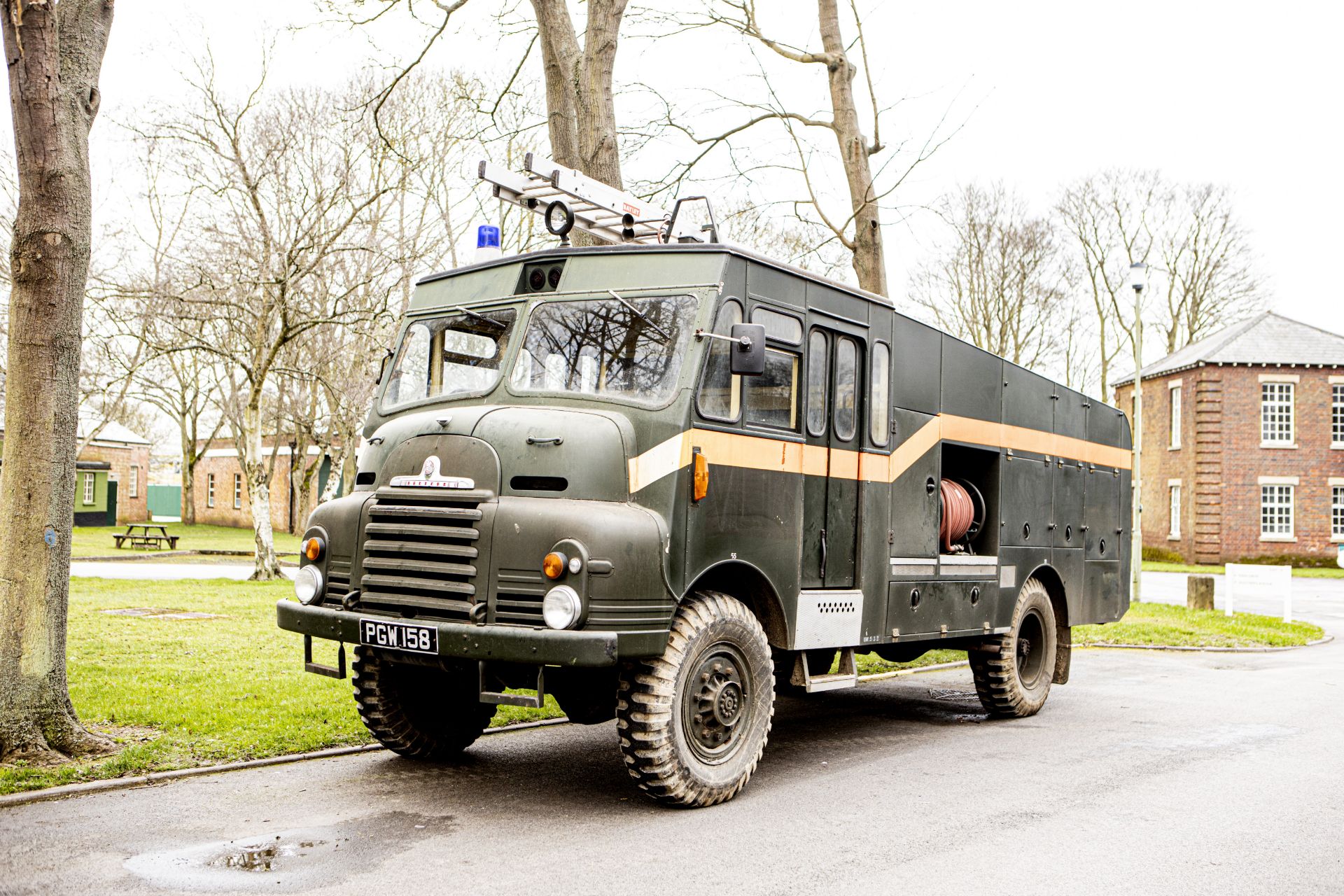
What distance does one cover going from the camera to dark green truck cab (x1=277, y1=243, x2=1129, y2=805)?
5988 millimetres

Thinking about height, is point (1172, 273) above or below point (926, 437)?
above

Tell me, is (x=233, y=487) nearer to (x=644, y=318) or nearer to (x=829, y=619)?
(x=829, y=619)

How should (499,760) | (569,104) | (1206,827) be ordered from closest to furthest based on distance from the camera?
(1206,827)
(499,760)
(569,104)

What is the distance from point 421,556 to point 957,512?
4.73m

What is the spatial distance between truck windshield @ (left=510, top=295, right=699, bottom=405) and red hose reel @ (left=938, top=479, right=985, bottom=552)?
10.5 feet

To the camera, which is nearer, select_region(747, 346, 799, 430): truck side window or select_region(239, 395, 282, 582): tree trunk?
select_region(747, 346, 799, 430): truck side window

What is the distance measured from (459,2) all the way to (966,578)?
8.20 m

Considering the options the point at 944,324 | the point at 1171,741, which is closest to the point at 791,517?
Result: the point at 1171,741

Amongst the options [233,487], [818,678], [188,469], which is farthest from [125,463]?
[818,678]

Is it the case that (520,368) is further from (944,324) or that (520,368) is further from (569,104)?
(944,324)

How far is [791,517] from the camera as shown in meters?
7.20

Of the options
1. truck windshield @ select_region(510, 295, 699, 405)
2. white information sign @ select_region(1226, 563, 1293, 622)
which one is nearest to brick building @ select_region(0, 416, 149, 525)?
white information sign @ select_region(1226, 563, 1293, 622)

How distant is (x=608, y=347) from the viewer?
6.70 metres

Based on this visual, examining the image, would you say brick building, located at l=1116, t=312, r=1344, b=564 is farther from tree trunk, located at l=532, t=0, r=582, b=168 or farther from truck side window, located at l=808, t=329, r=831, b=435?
truck side window, located at l=808, t=329, r=831, b=435
